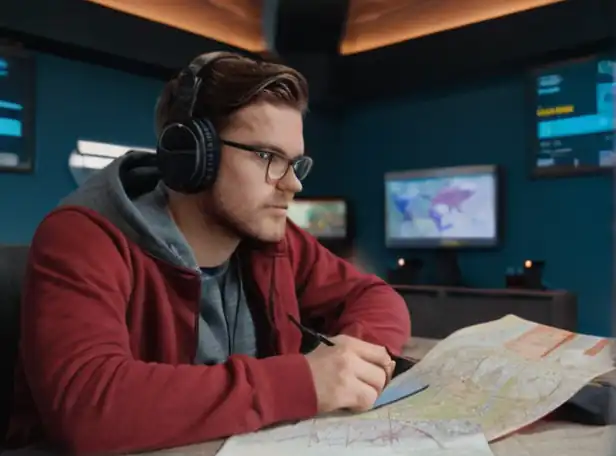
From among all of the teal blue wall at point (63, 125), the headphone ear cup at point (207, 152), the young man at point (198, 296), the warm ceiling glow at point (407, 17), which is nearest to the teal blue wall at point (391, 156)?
the teal blue wall at point (63, 125)

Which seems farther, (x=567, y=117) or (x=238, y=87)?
(x=567, y=117)

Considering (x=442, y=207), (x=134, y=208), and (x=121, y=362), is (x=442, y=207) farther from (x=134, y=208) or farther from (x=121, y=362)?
(x=121, y=362)

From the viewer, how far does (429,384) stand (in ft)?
2.11

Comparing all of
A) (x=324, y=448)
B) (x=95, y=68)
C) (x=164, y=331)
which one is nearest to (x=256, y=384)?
(x=324, y=448)

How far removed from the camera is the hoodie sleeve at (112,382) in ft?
1.65

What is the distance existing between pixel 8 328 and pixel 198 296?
9.5 inches

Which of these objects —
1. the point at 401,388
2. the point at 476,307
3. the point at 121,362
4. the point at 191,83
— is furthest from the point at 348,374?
the point at 476,307

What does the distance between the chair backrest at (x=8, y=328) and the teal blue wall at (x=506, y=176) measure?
256cm

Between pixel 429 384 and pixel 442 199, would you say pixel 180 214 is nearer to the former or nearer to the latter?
pixel 429 384

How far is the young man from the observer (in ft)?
1.71

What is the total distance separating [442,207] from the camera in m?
3.47

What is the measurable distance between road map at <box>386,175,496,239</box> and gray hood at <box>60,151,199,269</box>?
2731 millimetres

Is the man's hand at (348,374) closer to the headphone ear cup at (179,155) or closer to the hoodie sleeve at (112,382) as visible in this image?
the hoodie sleeve at (112,382)

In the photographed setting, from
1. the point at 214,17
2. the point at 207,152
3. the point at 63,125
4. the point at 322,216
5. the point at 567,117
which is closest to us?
the point at 207,152
